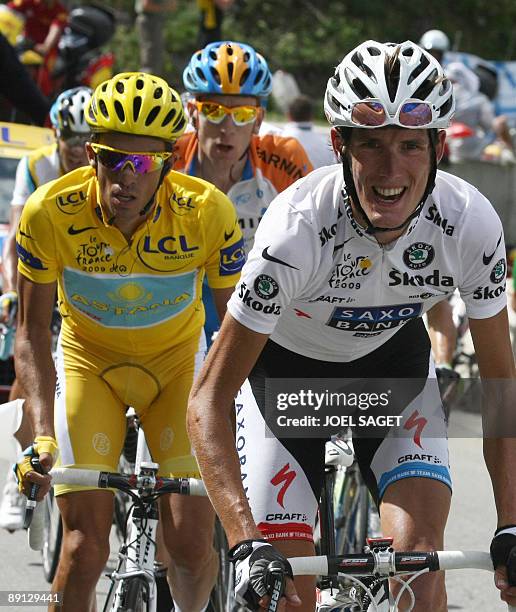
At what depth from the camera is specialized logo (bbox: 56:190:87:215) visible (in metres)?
5.08

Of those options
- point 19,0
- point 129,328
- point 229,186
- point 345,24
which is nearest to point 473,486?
point 229,186

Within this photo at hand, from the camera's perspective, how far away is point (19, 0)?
17.8 meters

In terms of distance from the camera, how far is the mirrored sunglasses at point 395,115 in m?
3.69

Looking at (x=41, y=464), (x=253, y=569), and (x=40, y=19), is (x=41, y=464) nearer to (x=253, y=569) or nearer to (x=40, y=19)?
(x=253, y=569)

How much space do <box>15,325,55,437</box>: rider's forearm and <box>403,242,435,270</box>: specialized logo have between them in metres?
1.50

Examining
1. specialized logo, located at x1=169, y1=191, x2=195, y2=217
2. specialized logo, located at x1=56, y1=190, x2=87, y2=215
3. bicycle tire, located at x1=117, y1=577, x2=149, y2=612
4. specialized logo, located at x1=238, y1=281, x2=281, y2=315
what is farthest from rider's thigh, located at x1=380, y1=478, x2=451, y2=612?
specialized logo, located at x1=56, y1=190, x2=87, y2=215

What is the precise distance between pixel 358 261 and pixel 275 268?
13.2 inches

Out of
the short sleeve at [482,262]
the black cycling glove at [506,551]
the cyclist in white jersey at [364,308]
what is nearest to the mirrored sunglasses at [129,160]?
the cyclist in white jersey at [364,308]

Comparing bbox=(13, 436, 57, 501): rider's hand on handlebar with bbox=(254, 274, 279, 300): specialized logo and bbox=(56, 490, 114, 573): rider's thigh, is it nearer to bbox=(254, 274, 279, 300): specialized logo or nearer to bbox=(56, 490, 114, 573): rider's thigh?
bbox=(56, 490, 114, 573): rider's thigh

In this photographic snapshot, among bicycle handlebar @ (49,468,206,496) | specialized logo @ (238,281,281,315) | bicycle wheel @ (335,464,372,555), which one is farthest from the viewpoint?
bicycle wheel @ (335,464,372,555)

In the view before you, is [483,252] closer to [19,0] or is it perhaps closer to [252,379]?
[252,379]

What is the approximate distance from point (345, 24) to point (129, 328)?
26.5m

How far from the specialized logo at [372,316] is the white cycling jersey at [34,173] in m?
3.76

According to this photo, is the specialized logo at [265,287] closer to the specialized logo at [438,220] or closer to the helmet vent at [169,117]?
the specialized logo at [438,220]
